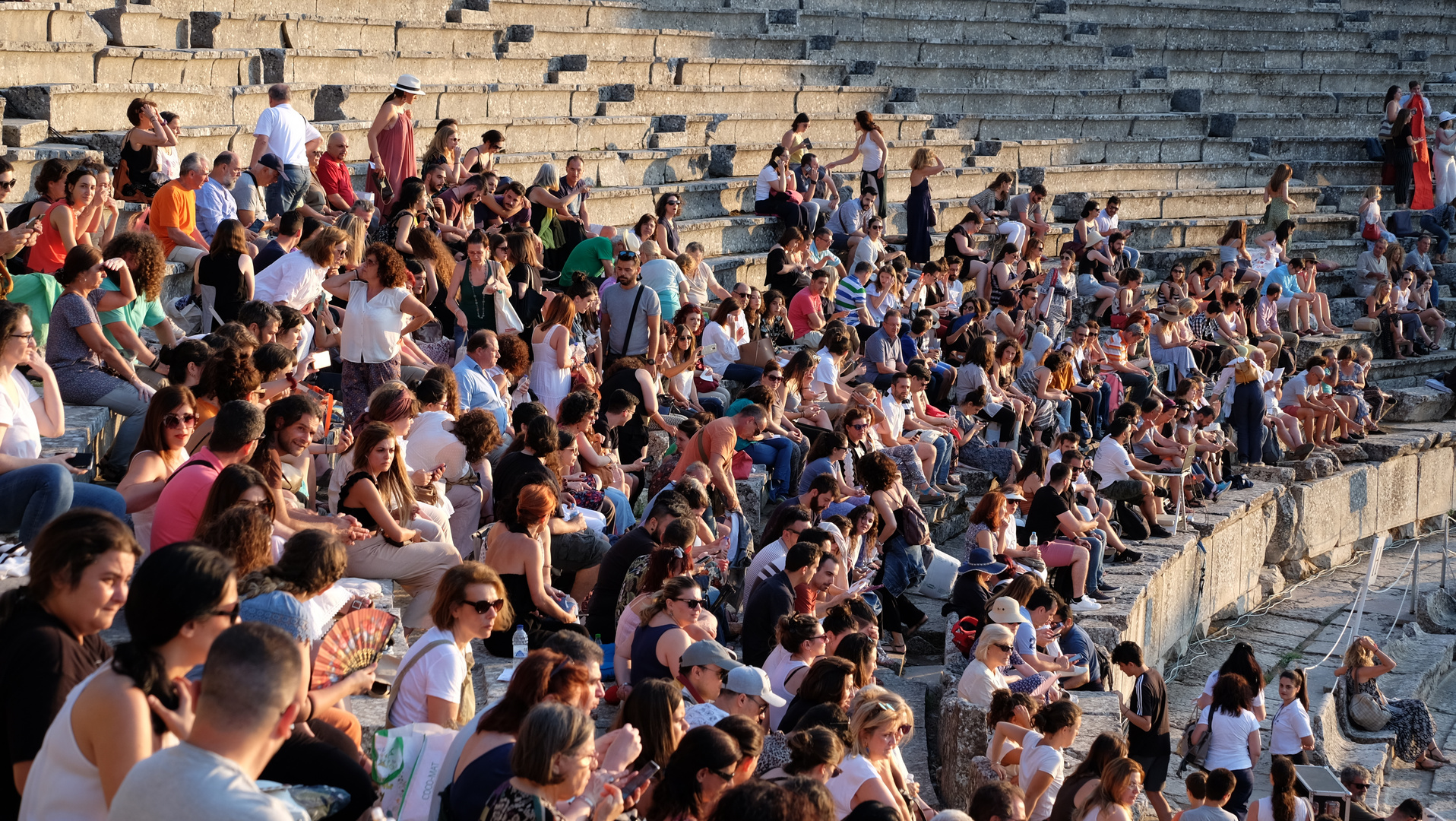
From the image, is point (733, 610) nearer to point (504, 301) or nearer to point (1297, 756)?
point (504, 301)

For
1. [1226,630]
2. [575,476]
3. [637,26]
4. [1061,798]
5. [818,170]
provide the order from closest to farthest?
[1061,798] → [575,476] → [1226,630] → [818,170] → [637,26]

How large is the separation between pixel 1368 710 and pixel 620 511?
6596 mm

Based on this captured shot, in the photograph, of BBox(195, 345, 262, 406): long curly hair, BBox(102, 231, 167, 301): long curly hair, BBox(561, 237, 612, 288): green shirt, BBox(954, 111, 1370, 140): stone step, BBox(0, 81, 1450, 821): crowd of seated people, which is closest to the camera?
BBox(0, 81, 1450, 821): crowd of seated people

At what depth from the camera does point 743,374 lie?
1144 cm

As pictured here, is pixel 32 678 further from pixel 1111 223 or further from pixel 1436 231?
pixel 1436 231

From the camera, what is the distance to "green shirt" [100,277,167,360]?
7324 mm

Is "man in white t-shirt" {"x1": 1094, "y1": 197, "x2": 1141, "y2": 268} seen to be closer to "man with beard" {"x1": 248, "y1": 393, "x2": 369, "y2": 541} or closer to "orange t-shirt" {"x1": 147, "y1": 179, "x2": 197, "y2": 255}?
"orange t-shirt" {"x1": 147, "y1": 179, "x2": 197, "y2": 255}

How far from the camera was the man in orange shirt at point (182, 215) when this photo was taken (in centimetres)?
905

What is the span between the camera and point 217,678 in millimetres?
Answer: 2932

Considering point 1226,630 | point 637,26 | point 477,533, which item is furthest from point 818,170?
point 477,533

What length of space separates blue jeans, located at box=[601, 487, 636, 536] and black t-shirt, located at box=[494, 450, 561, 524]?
83 cm

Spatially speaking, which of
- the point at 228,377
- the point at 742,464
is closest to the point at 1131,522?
the point at 742,464

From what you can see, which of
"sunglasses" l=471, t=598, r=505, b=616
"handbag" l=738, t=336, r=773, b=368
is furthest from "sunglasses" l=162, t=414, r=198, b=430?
"handbag" l=738, t=336, r=773, b=368

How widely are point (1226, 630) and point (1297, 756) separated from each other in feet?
11.9
